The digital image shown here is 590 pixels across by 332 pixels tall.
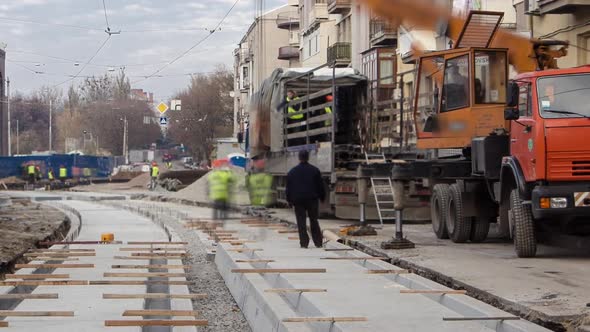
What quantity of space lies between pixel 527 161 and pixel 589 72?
59.6 inches

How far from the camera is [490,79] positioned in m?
16.3

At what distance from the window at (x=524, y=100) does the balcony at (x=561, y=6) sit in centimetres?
891

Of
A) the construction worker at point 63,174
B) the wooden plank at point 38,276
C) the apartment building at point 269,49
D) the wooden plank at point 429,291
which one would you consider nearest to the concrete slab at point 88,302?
the wooden plank at point 38,276

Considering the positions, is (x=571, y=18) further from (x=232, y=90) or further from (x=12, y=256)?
(x=232, y=90)

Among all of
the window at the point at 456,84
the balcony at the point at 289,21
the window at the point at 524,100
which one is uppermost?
the balcony at the point at 289,21

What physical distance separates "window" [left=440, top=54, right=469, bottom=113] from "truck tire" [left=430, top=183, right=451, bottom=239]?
4.78ft

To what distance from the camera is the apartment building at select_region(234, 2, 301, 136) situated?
8038cm

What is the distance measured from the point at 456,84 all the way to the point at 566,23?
8.40 meters

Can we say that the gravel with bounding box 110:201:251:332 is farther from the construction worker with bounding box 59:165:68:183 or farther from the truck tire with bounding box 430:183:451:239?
the construction worker with bounding box 59:165:68:183

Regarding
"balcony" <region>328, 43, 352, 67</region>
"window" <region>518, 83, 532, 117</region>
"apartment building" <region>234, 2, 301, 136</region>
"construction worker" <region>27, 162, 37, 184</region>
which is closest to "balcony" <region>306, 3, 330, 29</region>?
"balcony" <region>328, 43, 352, 67</region>

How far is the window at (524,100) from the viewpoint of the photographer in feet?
44.7

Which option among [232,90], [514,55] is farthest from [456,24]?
[232,90]

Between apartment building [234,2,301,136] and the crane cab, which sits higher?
apartment building [234,2,301,136]

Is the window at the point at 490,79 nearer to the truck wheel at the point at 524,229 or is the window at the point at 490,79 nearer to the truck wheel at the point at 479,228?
the truck wheel at the point at 479,228
